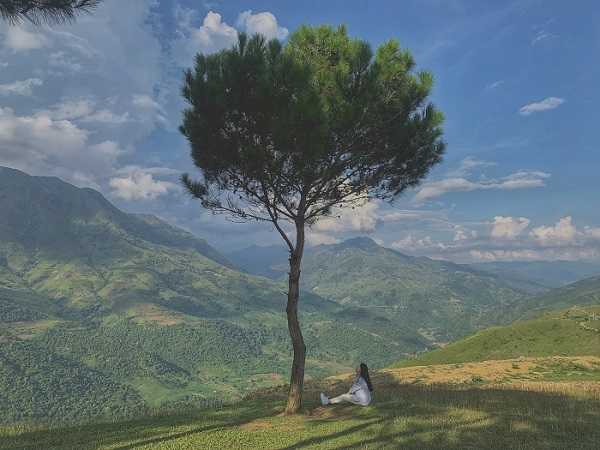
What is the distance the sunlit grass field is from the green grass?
0.03 metres

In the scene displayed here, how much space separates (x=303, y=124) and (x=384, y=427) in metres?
10.7

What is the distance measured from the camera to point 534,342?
77.6 m

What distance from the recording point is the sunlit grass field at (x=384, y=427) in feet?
39.7

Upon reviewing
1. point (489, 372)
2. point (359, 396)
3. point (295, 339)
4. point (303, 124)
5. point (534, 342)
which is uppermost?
point (303, 124)

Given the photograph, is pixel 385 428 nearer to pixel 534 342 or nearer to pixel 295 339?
pixel 295 339

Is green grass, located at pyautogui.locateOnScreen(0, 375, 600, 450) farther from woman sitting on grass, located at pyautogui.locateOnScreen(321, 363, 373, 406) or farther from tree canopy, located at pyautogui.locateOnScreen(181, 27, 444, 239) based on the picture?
tree canopy, located at pyautogui.locateOnScreen(181, 27, 444, 239)

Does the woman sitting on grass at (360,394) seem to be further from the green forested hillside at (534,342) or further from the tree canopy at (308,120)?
the green forested hillside at (534,342)

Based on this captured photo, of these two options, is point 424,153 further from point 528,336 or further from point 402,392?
point 528,336

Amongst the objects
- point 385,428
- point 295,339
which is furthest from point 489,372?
point 385,428

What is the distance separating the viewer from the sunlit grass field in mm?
12086

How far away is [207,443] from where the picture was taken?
44.0ft

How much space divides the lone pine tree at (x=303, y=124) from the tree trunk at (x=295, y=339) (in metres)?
0.05

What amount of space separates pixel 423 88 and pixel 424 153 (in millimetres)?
2992

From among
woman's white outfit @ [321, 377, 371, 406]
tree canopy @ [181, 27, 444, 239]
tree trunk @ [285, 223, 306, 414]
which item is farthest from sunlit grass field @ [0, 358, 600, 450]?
tree canopy @ [181, 27, 444, 239]
